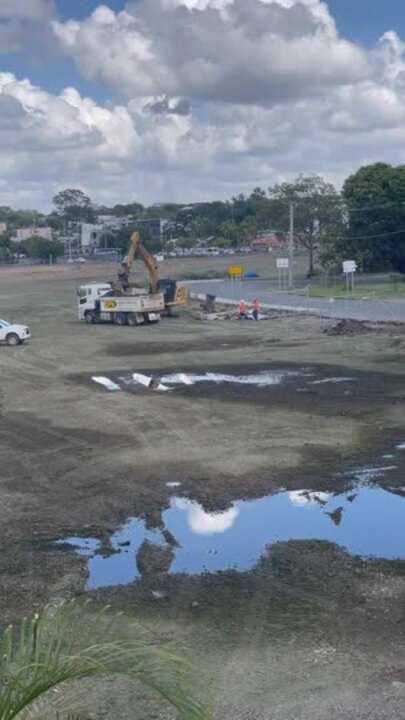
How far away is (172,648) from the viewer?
976 cm

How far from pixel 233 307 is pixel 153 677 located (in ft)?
191

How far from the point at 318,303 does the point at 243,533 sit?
4801 cm

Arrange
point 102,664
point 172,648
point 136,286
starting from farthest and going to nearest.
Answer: point 136,286
point 172,648
point 102,664

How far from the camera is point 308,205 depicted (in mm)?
88938

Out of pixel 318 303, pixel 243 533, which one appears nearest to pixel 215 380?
pixel 243 533

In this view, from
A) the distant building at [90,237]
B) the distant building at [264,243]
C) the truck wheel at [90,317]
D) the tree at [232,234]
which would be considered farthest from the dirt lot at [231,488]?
the distant building at [90,237]

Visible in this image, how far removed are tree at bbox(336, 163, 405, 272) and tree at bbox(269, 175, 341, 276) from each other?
478 cm

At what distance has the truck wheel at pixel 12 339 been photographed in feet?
142

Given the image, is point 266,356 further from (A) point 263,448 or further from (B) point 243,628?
(B) point 243,628

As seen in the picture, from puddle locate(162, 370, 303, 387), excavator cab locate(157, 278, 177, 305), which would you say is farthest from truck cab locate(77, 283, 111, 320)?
puddle locate(162, 370, 303, 387)

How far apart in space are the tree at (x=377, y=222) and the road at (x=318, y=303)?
8.78 meters

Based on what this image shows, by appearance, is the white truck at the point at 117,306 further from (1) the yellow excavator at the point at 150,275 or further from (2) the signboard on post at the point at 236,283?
(2) the signboard on post at the point at 236,283

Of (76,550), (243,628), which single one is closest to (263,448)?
(76,550)

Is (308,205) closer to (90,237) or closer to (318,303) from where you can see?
(318,303)
